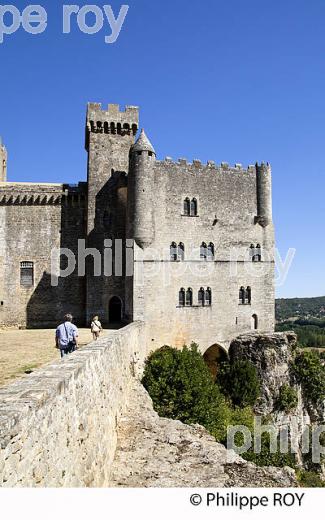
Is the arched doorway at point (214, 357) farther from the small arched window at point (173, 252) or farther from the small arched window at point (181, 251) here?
the small arched window at point (173, 252)

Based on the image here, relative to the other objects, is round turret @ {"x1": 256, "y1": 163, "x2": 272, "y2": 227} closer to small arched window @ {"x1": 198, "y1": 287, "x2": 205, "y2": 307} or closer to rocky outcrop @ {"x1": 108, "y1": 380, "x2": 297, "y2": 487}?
small arched window @ {"x1": 198, "y1": 287, "x2": 205, "y2": 307}

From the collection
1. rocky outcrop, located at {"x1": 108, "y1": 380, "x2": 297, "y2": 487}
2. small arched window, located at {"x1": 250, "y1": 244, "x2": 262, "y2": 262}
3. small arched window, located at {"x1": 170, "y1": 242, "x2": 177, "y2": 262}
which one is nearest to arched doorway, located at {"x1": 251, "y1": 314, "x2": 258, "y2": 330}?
small arched window, located at {"x1": 250, "y1": 244, "x2": 262, "y2": 262}

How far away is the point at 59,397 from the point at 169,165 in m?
24.0

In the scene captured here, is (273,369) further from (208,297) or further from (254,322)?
(208,297)

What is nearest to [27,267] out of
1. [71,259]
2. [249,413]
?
[71,259]

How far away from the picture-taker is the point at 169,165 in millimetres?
28328

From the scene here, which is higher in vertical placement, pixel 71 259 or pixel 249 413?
pixel 71 259

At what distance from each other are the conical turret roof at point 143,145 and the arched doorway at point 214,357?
1446 cm

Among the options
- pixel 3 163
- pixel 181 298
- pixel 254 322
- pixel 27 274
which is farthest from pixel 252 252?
pixel 3 163

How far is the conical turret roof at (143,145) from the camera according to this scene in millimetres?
26531

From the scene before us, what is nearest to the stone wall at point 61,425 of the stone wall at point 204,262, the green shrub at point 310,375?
→ the stone wall at point 204,262

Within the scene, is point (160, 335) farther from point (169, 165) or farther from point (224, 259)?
point (169, 165)

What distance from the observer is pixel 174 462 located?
34.7 ft

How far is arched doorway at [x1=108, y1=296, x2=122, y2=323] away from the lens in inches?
1091
